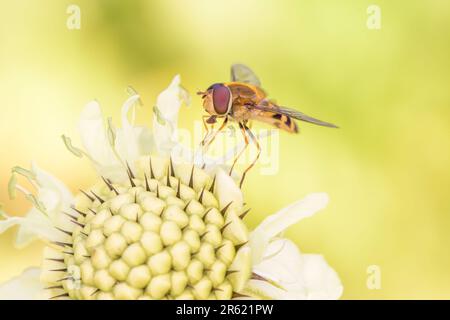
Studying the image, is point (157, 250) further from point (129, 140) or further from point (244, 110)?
point (244, 110)

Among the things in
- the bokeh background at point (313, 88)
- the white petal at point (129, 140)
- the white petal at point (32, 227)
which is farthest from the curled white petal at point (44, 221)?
the bokeh background at point (313, 88)

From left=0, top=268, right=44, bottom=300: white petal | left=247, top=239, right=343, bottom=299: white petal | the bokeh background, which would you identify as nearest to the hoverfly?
left=247, top=239, right=343, bottom=299: white petal

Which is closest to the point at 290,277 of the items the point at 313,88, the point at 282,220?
the point at 282,220

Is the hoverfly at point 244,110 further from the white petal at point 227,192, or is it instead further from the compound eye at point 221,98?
the white petal at point 227,192

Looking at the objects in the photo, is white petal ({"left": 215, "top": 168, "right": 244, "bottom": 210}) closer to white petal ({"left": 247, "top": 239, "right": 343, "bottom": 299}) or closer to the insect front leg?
white petal ({"left": 247, "top": 239, "right": 343, "bottom": 299})

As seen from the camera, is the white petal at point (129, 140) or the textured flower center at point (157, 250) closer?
the textured flower center at point (157, 250)

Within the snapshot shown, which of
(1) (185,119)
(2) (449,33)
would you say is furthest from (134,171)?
(2) (449,33)
